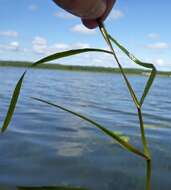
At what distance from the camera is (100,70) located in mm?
125562

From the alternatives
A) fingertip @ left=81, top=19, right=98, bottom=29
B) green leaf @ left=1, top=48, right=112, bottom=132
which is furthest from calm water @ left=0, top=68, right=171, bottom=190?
fingertip @ left=81, top=19, right=98, bottom=29

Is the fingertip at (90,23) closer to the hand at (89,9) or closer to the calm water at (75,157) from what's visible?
the hand at (89,9)

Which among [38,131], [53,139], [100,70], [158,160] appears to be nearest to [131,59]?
[158,160]

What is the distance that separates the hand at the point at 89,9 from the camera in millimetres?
774

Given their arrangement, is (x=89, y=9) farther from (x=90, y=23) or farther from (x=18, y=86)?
(x=18, y=86)

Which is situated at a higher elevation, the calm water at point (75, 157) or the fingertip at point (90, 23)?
the fingertip at point (90, 23)

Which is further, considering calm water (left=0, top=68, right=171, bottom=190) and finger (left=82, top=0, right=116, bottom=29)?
calm water (left=0, top=68, right=171, bottom=190)

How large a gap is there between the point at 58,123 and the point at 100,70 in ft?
383

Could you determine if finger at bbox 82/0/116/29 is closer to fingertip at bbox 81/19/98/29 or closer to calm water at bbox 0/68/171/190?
fingertip at bbox 81/19/98/29

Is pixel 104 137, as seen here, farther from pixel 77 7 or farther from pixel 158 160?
pixel 77 7

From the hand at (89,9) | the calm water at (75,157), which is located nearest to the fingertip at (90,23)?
the hand at (89,9)

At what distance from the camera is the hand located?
2.54ft

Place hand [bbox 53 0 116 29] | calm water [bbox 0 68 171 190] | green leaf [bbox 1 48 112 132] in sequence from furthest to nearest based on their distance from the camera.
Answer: calm water [bbox 0 68 171 190] < green leaf [bbox 1 48 112 132] < hand [bbox 53 0 116 29]

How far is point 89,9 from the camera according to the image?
2.62 feet
